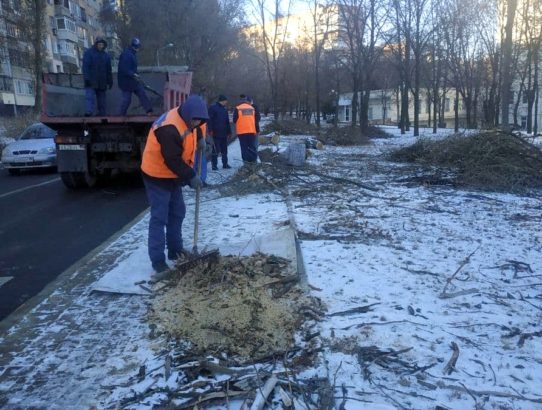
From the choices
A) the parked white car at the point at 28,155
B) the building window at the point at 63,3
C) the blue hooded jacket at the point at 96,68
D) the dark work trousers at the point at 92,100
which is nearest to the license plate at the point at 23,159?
the parked white car at the point at 28,155

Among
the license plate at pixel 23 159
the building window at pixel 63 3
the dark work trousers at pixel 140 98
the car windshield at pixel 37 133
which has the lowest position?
the license plate at pixel 23 159

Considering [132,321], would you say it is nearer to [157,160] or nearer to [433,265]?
[157,160]

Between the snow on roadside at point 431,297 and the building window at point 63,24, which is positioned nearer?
the snow on roadside at point 431,297

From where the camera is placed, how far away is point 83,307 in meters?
4.36

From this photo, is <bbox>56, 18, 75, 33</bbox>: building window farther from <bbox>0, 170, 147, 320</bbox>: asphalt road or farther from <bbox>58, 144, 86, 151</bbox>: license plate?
<bbox>58, 144, 86, 151</bbox>: license plate

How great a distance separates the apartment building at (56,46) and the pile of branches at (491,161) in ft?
101

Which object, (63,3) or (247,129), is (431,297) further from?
(63,3)

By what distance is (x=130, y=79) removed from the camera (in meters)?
10.1

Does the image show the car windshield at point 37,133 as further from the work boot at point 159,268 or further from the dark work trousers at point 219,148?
the work boot at point 159,268

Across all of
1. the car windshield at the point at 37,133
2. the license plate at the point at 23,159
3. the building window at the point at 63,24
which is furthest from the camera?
the building window at the point at 63,24

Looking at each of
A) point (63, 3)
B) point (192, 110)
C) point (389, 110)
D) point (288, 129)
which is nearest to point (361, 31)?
point (288, 129)

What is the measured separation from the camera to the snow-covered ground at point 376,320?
300 cm

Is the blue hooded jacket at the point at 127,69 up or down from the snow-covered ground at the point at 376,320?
up

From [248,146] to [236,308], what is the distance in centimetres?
877
